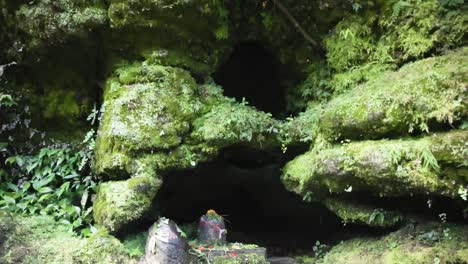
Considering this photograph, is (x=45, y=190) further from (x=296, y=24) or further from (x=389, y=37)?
(x=389, y=37)

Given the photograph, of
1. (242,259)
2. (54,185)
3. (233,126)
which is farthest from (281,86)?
(54,185)

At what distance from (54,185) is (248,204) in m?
4.62

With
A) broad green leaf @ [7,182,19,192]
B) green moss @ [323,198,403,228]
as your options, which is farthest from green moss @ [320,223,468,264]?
broad green leaf @ [7,182,19,192]

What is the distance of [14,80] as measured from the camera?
8.00 meters

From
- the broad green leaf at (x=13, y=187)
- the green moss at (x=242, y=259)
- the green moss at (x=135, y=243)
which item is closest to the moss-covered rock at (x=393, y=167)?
the green moss at (x=242, y=259)

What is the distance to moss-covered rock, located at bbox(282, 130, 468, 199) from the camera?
493 cm

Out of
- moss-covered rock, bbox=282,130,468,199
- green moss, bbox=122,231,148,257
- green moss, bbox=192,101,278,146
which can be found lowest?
green moss, bbox=122,231,148,257

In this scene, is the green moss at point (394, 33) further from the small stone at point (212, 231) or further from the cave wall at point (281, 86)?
the small stone at point (212, 231)

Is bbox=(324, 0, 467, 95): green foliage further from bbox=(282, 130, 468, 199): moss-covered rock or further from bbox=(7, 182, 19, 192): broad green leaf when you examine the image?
bbox=(7, 182, 19, 192): broad green leaf

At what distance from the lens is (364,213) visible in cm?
622

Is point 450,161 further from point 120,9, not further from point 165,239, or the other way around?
point 120,9

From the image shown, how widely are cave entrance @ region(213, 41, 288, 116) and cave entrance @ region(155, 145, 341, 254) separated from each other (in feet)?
5.48

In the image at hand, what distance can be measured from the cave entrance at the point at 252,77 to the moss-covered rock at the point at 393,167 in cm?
368

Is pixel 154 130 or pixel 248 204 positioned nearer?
pixel 154 130
